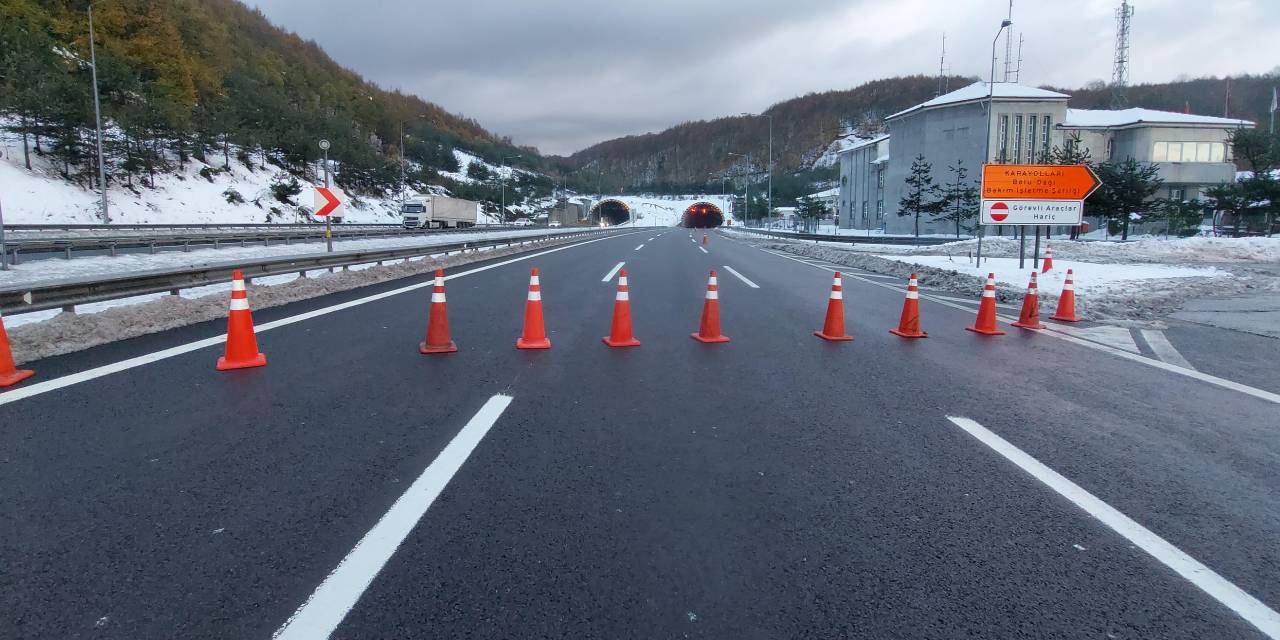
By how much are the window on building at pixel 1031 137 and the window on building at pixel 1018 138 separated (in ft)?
1.79

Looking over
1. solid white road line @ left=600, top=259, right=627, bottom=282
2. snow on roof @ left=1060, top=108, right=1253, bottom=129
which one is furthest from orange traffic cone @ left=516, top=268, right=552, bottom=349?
snow on roof @ left=1060, top=108, right=1253, bottom=129

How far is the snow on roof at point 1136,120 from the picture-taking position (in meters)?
54.1

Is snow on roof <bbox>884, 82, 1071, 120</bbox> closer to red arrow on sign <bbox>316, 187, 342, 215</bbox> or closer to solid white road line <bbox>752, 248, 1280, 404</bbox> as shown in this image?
red arrow on sign <bbox>316, 187, 342, 215</bbox>

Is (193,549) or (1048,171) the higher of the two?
(1048,171)

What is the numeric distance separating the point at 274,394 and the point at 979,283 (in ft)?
49.2

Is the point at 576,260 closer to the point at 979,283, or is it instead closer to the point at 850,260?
the point at 850,260

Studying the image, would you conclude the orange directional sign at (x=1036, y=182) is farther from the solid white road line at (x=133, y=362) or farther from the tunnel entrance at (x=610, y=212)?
the tunnel entrance at (x=610, y=212)

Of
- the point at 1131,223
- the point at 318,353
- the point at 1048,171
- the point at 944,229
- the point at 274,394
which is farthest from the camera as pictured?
the point at 944,229

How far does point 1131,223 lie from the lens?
142 feet

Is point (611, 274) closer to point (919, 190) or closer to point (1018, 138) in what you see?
point (919, 190)

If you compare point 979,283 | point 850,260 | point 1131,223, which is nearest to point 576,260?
point 850,260

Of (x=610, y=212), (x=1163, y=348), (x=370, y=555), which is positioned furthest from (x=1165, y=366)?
(x=610, y=212)

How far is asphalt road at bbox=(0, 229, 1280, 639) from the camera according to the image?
8.98ft

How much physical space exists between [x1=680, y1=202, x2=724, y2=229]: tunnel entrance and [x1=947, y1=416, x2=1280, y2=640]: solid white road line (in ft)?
493
